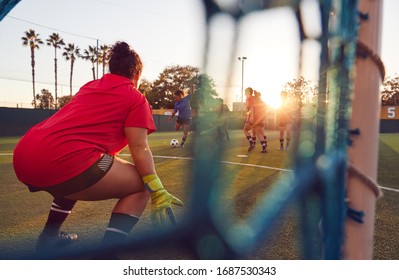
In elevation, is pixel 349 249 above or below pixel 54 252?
above

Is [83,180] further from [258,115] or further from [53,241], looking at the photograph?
[258,115]

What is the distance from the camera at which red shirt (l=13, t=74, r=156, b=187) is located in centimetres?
206

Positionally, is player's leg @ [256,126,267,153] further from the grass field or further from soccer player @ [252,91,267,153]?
the grass field

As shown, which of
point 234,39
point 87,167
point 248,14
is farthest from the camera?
point 234,39

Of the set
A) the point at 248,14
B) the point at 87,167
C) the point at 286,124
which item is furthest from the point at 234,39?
the point at 286,124

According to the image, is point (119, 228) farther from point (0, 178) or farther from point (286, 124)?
point (286, 124)

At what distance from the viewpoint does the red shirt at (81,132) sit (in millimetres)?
2057

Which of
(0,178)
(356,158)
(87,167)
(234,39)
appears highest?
(234,39)

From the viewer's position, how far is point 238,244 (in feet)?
8.82

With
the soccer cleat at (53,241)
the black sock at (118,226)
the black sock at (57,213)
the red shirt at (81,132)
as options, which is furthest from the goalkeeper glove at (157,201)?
the soccer cleat at (53,241)

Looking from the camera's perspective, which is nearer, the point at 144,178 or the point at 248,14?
the point at 144,178

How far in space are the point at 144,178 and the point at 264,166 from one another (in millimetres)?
4985

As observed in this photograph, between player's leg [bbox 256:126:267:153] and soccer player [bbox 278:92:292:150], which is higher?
soccer player [bbox 278:92:292:150]

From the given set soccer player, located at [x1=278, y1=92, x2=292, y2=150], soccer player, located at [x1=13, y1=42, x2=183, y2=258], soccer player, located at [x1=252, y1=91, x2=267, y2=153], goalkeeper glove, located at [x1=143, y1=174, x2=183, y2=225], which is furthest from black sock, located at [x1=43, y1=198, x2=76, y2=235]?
soccer player, located at [x1=278, y1=92, x2=292, y2=150]
